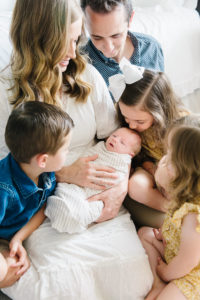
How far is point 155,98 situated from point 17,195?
70 cm

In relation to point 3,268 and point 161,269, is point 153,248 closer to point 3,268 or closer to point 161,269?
point 161,269

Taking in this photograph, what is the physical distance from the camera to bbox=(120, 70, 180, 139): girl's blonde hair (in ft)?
4.52

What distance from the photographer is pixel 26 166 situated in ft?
3.75

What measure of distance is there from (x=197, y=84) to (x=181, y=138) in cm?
135

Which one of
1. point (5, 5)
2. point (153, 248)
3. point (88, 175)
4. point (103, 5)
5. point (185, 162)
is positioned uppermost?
point (103, 5)

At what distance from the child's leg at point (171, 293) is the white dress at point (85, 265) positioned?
6cm

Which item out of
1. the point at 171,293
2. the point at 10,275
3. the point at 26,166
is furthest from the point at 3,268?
the point at 171,293

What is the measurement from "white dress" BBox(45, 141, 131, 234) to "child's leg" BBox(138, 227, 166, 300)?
238 mm

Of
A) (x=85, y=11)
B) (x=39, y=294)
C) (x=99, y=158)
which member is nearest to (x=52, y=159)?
(x=99, y=158)

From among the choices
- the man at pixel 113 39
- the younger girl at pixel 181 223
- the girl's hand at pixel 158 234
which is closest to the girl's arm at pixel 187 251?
the younger girl at pixel 181 223

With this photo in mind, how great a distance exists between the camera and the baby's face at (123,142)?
141 cm

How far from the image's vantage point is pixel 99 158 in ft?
4.60

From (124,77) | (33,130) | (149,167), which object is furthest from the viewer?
(149,167)

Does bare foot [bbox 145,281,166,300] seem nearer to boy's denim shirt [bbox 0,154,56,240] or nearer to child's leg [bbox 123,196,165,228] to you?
child's leg [bbox 123,196,165,228]
